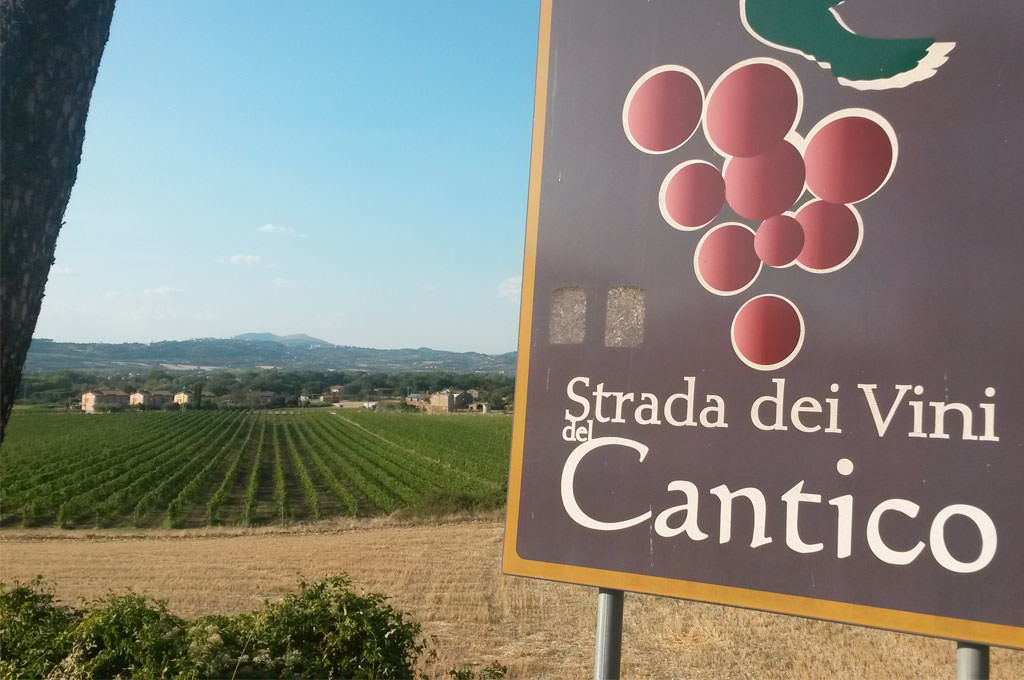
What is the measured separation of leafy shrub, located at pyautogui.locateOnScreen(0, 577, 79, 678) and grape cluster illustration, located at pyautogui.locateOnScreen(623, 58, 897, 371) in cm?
410

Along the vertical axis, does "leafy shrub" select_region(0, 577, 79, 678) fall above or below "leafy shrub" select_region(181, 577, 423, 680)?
below

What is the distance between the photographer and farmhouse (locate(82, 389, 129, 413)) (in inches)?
1873

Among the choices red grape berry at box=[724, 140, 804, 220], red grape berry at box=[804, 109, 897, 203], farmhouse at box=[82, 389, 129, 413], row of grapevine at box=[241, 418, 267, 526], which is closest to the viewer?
red grape berry at box=[804, 109, 897, 203]

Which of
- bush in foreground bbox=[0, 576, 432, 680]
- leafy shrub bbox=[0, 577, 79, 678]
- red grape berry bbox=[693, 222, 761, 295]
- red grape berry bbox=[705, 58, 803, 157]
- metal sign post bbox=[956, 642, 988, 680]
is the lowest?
leafy shrub bbox=[0, 577, 79, 678]

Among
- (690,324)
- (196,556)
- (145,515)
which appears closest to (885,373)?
(690,324)

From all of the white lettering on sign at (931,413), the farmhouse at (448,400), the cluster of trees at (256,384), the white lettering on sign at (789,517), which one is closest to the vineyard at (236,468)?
the farmhouse at (448,400)

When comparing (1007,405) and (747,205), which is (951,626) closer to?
(1007,405)

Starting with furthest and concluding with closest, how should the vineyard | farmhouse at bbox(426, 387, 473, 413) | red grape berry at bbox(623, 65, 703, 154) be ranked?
farmhouse at bbox(426, 387, 473, 413), the vineyard, red grape berry at bbox(623, 65, 703, 154)

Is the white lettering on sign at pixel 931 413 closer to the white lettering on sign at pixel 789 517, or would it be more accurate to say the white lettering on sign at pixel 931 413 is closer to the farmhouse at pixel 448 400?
the white lettering on sign at pixel 789 517

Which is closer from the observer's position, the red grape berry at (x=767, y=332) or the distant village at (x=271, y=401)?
the red grape berry at (x=767, y=332)

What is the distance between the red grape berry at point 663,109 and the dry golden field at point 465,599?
5603 mm

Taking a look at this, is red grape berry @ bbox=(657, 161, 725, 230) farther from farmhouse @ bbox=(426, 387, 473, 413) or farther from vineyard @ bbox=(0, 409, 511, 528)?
farmhouse @ bbox=(426, 387, 473, 413)

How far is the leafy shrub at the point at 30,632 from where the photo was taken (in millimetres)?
4254

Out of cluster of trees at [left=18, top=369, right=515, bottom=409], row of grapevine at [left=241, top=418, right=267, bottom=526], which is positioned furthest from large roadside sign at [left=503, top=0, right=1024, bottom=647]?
cluster of trees at [left=18, top=369, right=515, bottom=409]
